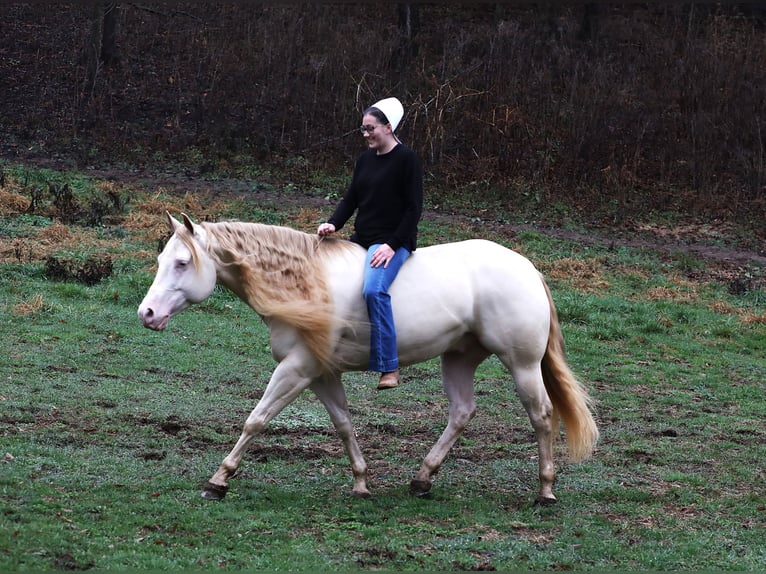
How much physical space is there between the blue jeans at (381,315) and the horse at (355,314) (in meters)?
0.08

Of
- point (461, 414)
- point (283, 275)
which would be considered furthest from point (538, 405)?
point (283, 275)

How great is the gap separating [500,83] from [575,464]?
52.0 ft

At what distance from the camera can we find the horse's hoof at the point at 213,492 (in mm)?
6074

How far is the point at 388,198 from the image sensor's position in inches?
255

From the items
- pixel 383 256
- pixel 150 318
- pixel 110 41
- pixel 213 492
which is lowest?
pixel 213 492

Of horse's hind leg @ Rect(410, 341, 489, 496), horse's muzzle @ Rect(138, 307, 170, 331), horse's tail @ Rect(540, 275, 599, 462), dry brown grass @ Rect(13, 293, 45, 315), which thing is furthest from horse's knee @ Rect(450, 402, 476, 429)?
dry brown grass @ Rect(13, 293, 45, 315)

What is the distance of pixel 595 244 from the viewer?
17.2m

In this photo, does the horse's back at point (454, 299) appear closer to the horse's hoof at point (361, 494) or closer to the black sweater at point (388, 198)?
the black sweater at point (388, 198)

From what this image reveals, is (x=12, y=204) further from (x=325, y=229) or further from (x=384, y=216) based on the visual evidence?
(x=384, y=216)

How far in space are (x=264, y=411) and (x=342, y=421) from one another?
594 millimetres

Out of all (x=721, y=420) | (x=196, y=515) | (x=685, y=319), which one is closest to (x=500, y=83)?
(x=685, y=319)

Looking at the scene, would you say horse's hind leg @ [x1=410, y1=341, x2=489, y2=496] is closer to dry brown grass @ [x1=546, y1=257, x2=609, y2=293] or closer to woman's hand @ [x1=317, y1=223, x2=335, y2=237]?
woman's hand @ [x1=317, y1=223, x2=335, y2=237]

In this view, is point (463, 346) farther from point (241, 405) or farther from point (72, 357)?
point (72, 357)

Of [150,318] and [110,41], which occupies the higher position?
[150,318]
